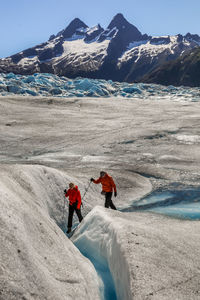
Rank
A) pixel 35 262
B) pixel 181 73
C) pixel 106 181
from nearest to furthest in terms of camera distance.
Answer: pixel 35 262 → pixel 106 181 → pixel 181 73

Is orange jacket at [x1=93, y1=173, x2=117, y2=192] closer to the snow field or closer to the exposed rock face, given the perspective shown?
the snow field

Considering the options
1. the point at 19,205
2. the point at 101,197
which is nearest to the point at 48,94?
the point at 101,197

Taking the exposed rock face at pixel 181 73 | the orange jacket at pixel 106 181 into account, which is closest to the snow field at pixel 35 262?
the orange jacket at pixel 106 181

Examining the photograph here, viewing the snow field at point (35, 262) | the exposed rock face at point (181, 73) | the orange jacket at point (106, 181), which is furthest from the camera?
the exposed rock face at point (181, 73)

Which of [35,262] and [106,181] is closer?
[35,262]

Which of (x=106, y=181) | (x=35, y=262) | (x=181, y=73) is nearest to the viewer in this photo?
(x=35, y=262)

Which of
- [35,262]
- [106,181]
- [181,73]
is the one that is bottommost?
[106,181]

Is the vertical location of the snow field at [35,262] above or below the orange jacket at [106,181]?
above

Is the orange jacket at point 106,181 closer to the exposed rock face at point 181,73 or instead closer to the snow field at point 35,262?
the snow field at point 35,262

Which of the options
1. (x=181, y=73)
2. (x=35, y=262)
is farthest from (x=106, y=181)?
(x=181, y=73)

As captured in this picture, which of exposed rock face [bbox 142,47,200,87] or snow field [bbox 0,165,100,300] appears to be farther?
exposed rock face [bbox 142,47,200,87]

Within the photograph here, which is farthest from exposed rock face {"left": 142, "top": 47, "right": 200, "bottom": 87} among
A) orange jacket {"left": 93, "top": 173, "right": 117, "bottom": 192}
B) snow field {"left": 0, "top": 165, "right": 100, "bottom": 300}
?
snow field {"left": 0, "top": 165, "right": 100, "bottom": 300}

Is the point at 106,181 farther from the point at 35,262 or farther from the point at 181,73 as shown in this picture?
the point at 181,73

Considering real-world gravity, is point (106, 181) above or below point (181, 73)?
below
